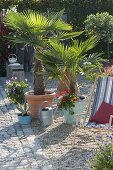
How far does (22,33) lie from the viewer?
7.53 metres

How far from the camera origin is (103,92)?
677 cm

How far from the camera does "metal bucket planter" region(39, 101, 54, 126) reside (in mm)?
7191

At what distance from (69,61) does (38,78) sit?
796 mm

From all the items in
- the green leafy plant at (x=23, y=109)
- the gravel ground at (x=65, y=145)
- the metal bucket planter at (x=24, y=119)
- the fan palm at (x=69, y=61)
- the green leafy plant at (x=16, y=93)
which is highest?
the fan palm at (x=69, y=61)

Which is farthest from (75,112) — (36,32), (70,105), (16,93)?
(36,32)

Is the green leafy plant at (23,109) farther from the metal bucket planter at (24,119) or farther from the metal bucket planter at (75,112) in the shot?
the metal bucket planter at (75,112)

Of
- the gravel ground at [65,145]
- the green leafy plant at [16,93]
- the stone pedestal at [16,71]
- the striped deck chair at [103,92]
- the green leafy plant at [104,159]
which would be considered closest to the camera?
the green leafy plant at [104,159]

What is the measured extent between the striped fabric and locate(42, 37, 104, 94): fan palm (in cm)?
59

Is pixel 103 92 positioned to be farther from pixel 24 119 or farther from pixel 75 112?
pixel 24 119

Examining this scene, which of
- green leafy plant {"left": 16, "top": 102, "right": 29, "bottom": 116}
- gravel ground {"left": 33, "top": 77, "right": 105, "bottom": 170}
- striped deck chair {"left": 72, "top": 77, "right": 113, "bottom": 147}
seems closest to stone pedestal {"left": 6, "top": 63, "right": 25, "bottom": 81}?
green leafy plant {"left": 16, "top": 102, "right": 29, "bottom": 116}

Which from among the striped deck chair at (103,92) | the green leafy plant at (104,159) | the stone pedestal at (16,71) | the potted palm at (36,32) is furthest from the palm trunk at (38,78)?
the green leafy plant at (104,159)

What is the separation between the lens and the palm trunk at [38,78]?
768 centimetres

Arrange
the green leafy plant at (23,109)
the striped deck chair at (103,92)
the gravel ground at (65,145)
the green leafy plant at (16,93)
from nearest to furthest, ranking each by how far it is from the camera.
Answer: the gravel ground at (65,145) → the striped deck chair at (103,92) → the green leafy plant at (23,109) → the green leafy plant at (16,93)

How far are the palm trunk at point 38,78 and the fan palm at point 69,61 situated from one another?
210mm
